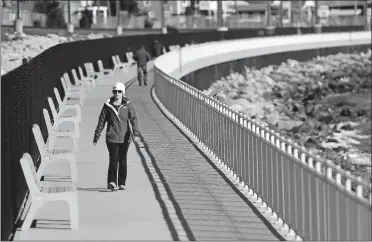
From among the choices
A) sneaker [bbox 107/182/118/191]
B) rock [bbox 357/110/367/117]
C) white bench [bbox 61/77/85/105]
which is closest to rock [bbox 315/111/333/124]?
rock [bbox 357/110/367/117]

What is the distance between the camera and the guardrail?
1102cm

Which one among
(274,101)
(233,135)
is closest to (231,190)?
(233,135)

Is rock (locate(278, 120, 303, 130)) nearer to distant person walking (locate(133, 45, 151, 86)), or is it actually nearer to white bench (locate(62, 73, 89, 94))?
distant person walking (locate(133, 45, 151, 86))

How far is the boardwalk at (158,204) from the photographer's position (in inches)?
545

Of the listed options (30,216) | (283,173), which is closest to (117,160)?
(30,216)

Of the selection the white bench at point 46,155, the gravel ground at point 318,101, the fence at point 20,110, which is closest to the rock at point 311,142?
the gravel ground at point 318,101

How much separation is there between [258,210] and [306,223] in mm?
2758

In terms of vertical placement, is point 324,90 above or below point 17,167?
below

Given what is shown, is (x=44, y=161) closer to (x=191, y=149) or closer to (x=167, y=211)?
(x=167, y=211)

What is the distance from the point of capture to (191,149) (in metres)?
23.4

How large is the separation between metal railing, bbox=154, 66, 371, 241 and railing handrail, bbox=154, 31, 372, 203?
0.7 inches

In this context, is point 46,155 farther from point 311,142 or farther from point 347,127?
point 347,127

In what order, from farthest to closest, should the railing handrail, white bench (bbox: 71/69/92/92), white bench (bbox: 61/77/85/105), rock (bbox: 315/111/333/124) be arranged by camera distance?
1. rock (bbox: 315/111/333/124)
2. white bench (bbox: 71/69/92/92)
3. white bench (bbox: 61/77/85/105)
4. the railing handrail

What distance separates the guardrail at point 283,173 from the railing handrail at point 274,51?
2 centimetres
